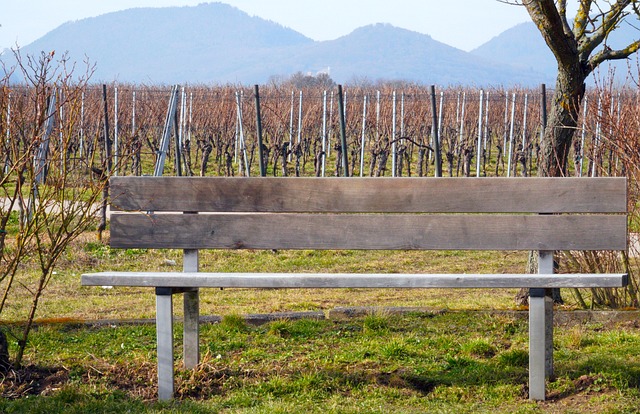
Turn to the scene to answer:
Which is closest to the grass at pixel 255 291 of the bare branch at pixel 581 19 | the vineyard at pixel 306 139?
the vineyard at pixel 306 139

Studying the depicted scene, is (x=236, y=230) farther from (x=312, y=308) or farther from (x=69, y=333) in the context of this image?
(x=312, y=308)

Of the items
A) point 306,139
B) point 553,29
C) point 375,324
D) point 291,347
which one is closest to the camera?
point 291,347

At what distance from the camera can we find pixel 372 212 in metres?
4.05

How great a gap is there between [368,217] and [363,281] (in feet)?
1.42

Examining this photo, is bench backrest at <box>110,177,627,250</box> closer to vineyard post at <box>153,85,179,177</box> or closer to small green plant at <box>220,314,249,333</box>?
small green plant at <box>220,314,249,333</box>

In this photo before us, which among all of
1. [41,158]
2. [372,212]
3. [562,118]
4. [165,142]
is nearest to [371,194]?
[372,212]

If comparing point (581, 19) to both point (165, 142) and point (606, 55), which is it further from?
point (165, 142)

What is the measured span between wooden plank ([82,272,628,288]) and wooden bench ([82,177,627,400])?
0.12m

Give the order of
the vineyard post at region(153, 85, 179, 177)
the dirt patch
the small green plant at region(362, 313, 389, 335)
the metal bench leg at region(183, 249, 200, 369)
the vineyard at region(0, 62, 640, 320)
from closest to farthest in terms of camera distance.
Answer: the dirt patch
the metal bench leg at region(183, 249, 200, 369)
the small green plant at region(362, 313, 389, 335)
the vineyard at region(0, 62, 640, 320)
the vineyard post at region(153, 85, 179, 177)

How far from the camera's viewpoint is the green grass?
146 inches

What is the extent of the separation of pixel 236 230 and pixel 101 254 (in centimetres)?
531

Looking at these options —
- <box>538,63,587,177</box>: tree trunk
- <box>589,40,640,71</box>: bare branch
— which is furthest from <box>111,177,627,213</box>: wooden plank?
<box>589,40,640,71</box>: bare branch

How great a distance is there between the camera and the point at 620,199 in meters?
3.95

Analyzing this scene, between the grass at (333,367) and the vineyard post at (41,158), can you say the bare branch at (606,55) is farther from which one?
the vineyard post at (41,158)
